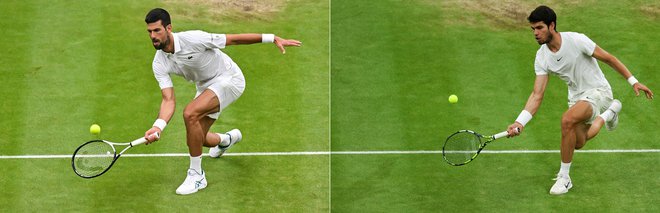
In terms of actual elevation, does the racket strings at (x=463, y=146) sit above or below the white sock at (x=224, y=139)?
Result: above

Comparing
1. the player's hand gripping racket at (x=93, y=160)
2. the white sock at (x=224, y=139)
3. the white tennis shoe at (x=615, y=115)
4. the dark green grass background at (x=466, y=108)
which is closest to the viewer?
the player's hand gripping racket at (x=93, y=160)

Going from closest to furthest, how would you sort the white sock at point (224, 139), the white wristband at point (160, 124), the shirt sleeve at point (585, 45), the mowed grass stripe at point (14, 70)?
the white wristband at point (160, 124) → the shirt sleeve at point (585, 45) → the white sock at point (224, 139) → the mowed grass stripe at point (14, 70)

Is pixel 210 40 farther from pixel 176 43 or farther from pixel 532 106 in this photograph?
pixel 532 106

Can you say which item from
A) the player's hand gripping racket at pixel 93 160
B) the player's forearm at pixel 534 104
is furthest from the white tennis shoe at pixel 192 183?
the player's forearm at pixel 534 104

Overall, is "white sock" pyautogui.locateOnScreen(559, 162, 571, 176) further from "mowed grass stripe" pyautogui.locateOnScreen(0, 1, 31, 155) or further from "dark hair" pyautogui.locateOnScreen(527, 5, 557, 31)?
"mowed grass stripe" pyautogui.locateOnScreen(0, 1, 31, 155)

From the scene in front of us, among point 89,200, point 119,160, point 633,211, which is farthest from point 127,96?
point 633,211

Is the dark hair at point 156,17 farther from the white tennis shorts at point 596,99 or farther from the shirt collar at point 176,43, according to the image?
the white tennis shorts at point 596,99
